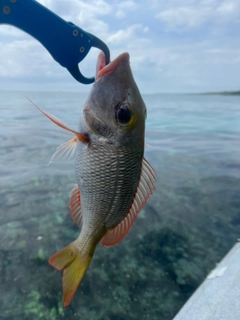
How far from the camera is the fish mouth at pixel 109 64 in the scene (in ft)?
4.28

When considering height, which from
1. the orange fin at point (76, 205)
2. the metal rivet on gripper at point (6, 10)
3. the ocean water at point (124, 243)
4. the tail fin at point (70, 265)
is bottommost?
the ocean water at point (124, 243)

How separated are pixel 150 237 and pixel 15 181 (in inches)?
107

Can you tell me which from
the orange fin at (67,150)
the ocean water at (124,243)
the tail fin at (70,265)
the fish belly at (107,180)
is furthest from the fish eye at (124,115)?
the ocean water at (124,243)

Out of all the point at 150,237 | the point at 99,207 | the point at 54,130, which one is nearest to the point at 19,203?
the point at 150,237

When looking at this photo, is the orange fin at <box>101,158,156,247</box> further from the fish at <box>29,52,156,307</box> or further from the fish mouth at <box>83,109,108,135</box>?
the fish mouth at <box>83,109,108,135</box>

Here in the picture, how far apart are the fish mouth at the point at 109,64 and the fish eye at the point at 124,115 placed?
173mm

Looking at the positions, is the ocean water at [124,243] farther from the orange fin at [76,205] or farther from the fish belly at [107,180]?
→ the fish belly at [107,180]

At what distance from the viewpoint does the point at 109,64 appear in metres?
1.31

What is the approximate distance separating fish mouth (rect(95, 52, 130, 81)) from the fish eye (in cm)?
17

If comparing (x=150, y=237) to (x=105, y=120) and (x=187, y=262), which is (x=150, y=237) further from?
(x=105, y=120)

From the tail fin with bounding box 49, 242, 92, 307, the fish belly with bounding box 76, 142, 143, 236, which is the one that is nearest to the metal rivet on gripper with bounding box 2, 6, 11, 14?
the fish belly with bounding box 76, 142, 143, 236

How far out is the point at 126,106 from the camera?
134cm

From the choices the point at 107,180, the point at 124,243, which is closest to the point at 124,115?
the point at 107,180

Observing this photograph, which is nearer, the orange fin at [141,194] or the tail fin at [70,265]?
the tail fin at [70,265]
